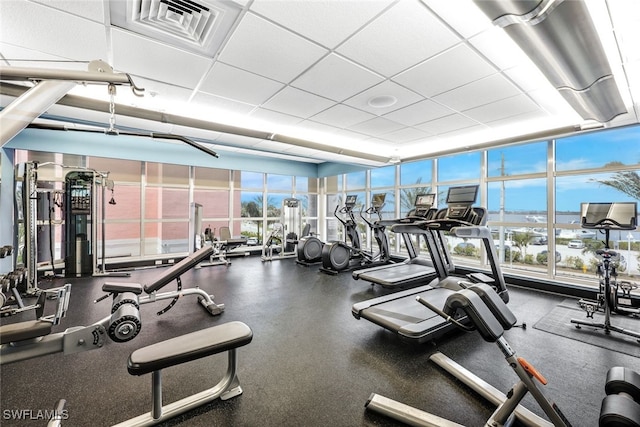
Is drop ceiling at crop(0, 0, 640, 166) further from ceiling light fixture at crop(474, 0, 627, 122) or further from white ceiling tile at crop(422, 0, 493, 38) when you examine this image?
ceiling light fixture at crop(474, 0, 627, 122)

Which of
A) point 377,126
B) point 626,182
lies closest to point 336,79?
point 377,126

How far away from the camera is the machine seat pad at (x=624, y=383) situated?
153cm

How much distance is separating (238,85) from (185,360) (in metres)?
2.85

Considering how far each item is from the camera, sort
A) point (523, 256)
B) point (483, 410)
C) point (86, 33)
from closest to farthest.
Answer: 1. point (483, 410)
2. point (86, 33)
3. point (523, 256)

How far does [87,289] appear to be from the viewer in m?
4.55

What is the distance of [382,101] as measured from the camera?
3527 millimetres

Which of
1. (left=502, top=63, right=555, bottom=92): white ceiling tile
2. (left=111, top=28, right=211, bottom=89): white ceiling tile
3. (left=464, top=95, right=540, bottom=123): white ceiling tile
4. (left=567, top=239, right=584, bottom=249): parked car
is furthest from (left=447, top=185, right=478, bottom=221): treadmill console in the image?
(left=111, top=28, right=211, bottom=89): white ceiling tile

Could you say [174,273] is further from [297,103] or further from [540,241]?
[540,241]

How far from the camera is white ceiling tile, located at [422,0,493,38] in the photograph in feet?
6.05

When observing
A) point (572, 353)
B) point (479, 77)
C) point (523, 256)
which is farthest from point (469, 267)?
point (479, 77)

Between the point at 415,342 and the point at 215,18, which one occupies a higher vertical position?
the point at 215,18

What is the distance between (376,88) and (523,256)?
4.64 m

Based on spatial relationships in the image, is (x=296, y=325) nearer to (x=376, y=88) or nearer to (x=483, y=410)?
(x=483, y=410)

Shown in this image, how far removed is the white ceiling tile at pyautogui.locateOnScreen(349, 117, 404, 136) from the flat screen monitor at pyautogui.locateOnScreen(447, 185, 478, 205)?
4.88 feet
